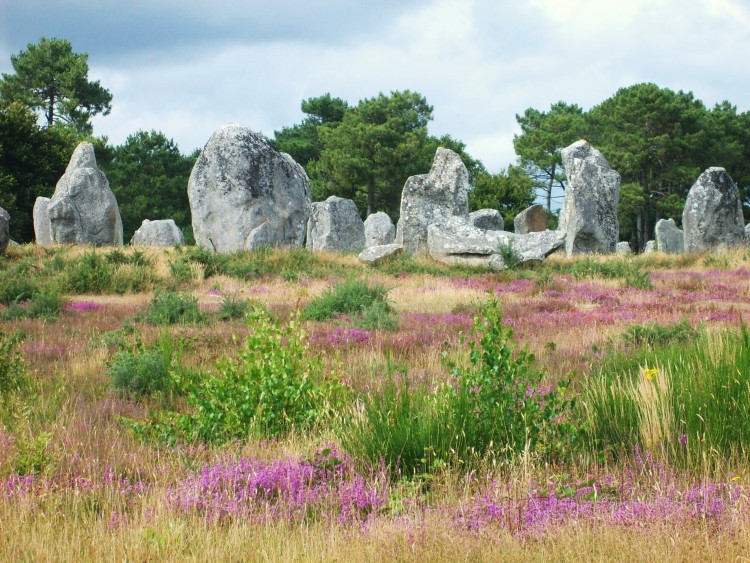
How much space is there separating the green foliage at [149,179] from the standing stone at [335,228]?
23281 mm

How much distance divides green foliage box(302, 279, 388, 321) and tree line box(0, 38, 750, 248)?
37.9m

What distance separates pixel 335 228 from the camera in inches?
1389

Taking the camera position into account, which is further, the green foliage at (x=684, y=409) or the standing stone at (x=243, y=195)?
the standing stone at (x=243, y=195)

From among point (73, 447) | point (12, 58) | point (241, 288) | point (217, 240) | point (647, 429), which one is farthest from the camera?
point (12, 58)

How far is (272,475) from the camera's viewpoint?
172 inches

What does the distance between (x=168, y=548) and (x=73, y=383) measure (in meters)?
4.37

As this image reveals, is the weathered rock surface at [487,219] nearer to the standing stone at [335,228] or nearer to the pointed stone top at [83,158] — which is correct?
the standing stone at [335,228]

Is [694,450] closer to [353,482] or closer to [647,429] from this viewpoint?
[647,429]

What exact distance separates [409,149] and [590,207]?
2641 cm

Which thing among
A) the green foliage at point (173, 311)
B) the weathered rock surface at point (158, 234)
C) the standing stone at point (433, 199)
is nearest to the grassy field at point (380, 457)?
the green foliage at point (173, 311)

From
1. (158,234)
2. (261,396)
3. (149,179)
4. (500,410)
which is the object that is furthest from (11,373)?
(149,179)

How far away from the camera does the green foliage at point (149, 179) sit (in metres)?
55.1

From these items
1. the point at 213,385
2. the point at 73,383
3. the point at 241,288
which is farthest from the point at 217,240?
the point at 213,385

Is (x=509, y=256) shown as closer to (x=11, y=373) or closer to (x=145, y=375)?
(x=145, y=375)
